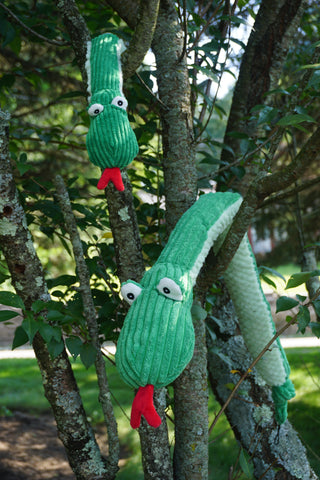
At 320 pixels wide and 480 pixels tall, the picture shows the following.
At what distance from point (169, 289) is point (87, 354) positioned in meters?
0.40

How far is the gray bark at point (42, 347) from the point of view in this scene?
3.86 feet

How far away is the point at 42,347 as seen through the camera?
123 cm

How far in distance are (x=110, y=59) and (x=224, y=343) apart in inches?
49.3

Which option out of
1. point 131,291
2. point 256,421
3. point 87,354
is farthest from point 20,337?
point 256,421

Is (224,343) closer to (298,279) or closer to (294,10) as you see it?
(298,279)

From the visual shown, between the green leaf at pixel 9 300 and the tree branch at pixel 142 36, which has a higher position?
the tree branch at pixel 142 36

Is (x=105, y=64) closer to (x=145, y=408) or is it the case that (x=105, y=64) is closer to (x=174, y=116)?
(x=174, y=116)

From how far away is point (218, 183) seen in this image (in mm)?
1867

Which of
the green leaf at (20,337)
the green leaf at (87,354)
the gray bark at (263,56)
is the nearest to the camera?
the green leaf at (20,337)

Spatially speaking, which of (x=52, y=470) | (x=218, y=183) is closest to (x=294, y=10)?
(x=218, y=183)

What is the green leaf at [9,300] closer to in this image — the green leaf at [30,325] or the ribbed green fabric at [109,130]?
the green leaf at [30,325]

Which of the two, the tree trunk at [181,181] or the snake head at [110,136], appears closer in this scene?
the snake head at [110,136]

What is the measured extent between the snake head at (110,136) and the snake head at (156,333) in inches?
9.6

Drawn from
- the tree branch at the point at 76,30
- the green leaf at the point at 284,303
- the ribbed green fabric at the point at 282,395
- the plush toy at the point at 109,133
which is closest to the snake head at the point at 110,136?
the plush toy at the point at 109,133
